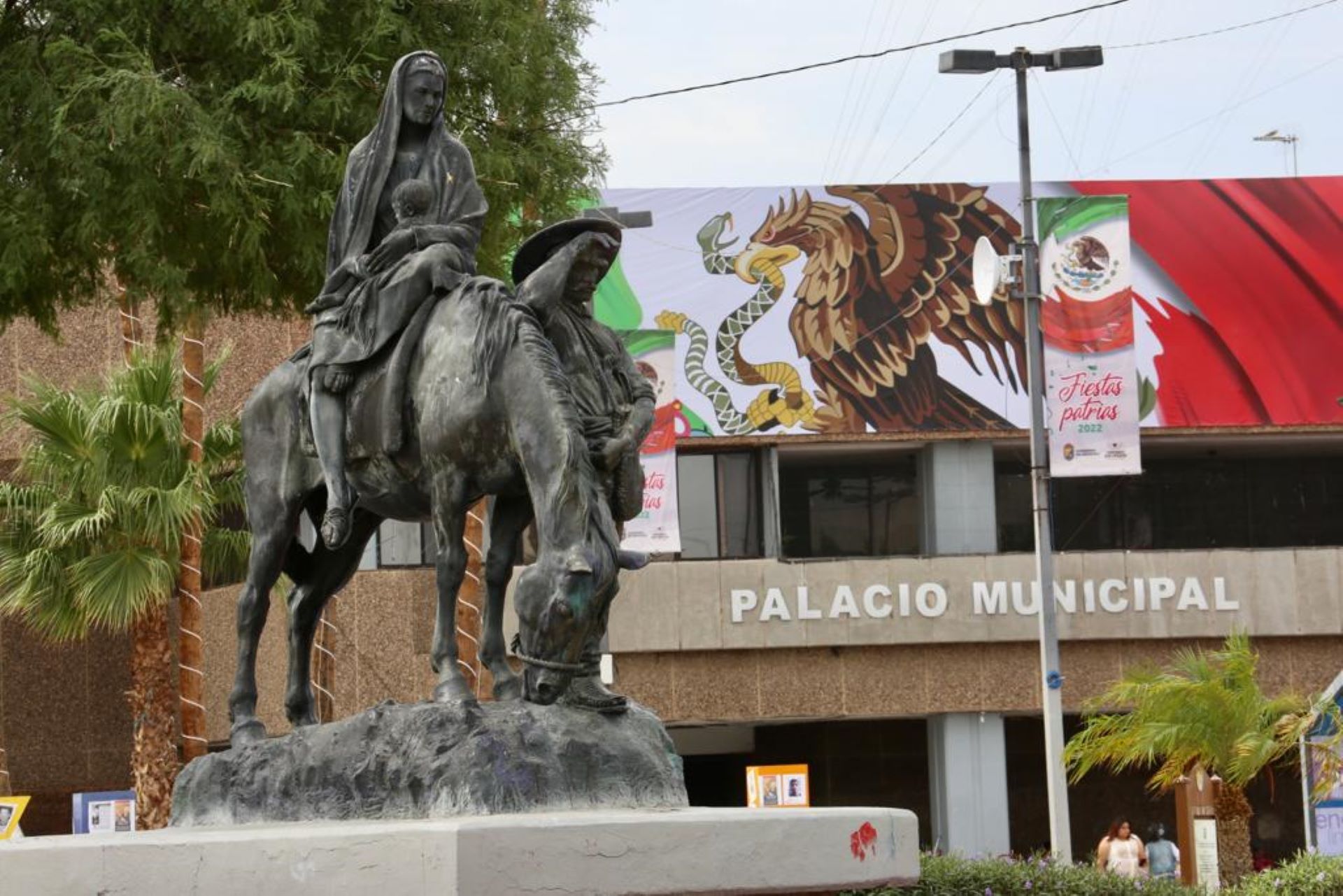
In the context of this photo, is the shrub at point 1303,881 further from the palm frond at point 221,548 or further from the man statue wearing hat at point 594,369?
the palm frond at point 221,548

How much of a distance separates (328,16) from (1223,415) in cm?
2256

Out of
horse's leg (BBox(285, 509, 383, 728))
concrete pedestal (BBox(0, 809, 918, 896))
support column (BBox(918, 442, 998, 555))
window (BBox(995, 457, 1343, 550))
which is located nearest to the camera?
concrete pedestal (BBox(0, 809, 918, 896))

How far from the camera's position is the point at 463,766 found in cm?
808

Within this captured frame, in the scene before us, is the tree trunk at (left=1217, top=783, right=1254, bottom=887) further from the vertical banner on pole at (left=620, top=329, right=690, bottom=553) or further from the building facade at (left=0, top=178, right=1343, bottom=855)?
the building facade at (left=0, top=178, right=1343, bottom=855)

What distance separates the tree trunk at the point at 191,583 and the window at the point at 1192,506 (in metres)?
15.0

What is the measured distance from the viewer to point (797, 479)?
124ft

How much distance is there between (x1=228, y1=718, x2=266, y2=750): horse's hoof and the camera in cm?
946

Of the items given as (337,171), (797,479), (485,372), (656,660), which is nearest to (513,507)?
(485,372)

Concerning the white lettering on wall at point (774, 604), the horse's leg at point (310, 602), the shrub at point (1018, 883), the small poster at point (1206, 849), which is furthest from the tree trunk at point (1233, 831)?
the horse's leg at point (310, 602)

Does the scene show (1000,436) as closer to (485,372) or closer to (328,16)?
(328,16)

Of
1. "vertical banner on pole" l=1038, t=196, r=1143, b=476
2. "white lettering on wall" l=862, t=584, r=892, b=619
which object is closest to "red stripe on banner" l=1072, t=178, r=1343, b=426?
"vertical banner on pole" l=1038, t=196, r=1143, b=476

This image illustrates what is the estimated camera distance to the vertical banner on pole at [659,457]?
2883 centimetres

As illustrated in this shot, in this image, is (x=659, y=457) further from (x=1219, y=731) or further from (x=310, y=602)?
(x=310, y=602)

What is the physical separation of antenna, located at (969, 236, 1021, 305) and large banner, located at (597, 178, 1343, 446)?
7.69 m
